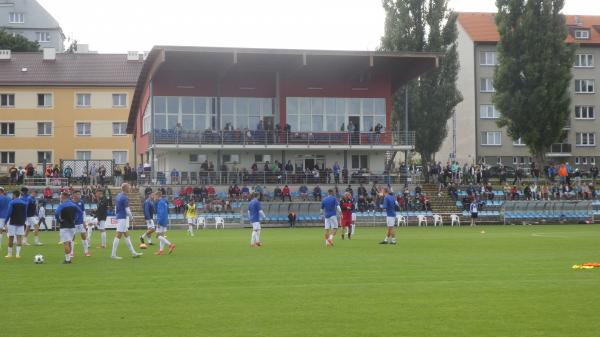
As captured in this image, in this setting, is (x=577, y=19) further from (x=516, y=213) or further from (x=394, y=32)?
(x=516, y=213)

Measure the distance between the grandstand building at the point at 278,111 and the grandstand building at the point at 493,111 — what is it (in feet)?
87.1

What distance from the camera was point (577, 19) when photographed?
9262 centimetres

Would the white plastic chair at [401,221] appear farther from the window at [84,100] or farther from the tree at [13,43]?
the tree at [13,43]

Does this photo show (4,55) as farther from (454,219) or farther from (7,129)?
(454,219)

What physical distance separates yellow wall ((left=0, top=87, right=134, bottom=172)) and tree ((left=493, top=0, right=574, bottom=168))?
1490 inches

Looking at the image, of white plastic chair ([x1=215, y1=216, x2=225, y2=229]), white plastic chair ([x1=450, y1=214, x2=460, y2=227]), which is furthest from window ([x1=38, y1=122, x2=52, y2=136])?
white plastic chair ([x1=450, y1=214, x2=460, y2=227])

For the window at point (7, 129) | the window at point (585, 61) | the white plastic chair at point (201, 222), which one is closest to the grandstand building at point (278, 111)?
the white plastic chair at point (201, 222)

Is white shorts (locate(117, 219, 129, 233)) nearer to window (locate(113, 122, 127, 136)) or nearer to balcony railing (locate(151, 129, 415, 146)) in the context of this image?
balcony railing (locate(151, 129, 415, 146))

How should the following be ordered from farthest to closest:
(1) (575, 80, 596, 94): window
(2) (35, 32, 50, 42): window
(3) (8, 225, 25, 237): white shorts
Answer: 1. (2) (35, 32, 50, 42): window
2. (1) (575, 80, 596, 94): window
3. (3) (8, 225, 25, 237): white shorts

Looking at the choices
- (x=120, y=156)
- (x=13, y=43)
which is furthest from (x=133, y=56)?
(x=13, y=43)

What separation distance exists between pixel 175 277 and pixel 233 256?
19.2ft

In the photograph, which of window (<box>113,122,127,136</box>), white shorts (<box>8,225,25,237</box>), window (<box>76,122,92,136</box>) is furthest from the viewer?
window (<box>113,122,127,136</box>)

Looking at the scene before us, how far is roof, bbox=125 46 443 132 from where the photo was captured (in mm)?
52844

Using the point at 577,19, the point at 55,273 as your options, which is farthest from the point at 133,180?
the point at 577,19
